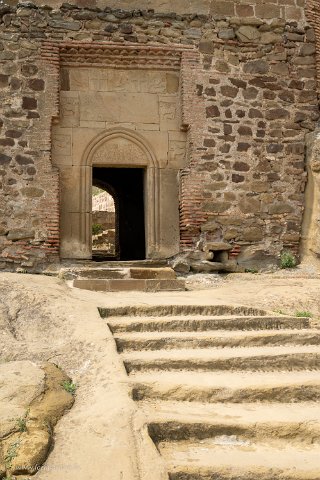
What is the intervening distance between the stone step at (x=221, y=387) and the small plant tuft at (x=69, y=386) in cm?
39

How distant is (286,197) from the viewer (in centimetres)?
973

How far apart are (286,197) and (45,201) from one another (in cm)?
424

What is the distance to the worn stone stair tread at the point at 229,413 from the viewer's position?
328cm

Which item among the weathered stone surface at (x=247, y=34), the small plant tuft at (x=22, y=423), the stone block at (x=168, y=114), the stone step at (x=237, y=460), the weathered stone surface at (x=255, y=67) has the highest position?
the weathered stone surface at (x=247, y=34)

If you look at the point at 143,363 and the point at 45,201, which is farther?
the point at 45,201

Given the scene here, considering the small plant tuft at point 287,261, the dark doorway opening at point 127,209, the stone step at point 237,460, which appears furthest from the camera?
the dark doorway opening at point 127,209

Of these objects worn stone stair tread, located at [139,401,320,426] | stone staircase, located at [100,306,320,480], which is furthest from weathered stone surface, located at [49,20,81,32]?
worn stone stair tread, located at [139,401,320,426]

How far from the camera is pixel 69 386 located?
3645 mm

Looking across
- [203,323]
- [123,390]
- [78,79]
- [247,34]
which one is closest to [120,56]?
[78,79]

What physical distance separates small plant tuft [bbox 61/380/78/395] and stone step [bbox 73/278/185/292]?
3.52 m

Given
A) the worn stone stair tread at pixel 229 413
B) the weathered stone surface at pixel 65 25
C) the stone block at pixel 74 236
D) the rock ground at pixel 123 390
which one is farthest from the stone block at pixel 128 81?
the worn stone stair tread at pixel 229 413

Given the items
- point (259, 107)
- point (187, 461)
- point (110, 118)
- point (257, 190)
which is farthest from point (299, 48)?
point (187, 461)

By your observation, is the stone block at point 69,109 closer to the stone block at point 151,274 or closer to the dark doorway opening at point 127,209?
the stone block at point 151,274

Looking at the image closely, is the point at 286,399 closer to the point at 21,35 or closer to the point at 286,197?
the point at 286,197
